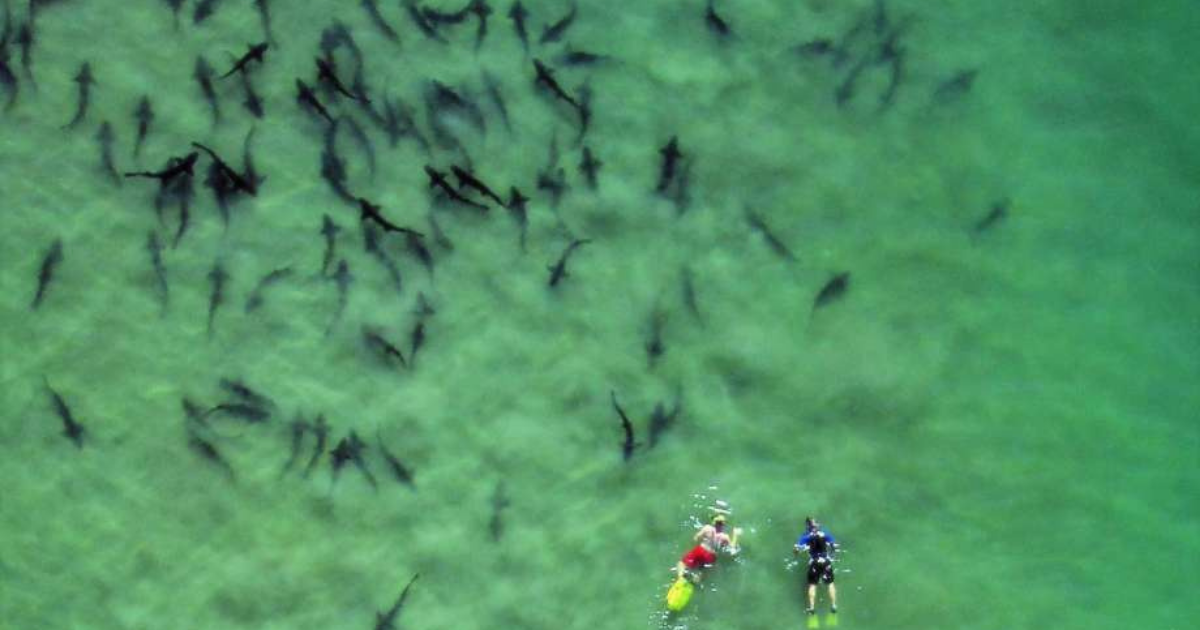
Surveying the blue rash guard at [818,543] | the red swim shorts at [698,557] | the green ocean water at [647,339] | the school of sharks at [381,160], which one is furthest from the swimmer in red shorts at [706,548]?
the school of sharks at [381,160]

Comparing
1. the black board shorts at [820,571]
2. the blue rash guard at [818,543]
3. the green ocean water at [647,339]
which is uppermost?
the green ocean water at [647,339]

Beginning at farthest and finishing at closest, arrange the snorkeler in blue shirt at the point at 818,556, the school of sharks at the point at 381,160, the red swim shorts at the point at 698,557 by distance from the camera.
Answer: the school of sharks at the point at 381,160
the red swim shorts at the point at 698,557
the snorkeler in blue shirt at the point at 818,556

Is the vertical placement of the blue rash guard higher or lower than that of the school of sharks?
lower

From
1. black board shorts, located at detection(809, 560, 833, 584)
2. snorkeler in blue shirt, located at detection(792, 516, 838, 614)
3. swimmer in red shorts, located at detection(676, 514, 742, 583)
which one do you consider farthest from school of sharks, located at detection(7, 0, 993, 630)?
black board shorts, located at detection(809, 560, 833, 584)

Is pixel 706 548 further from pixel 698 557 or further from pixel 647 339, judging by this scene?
pixel 647 339

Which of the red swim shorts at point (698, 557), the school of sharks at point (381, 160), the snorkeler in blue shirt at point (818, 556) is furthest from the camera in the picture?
the school of sharks at point (381, 160)

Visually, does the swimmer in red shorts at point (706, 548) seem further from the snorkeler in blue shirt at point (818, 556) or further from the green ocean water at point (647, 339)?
the snorkeler in blue shirt at point (818, 556)

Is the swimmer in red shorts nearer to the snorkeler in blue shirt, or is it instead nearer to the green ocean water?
the green ocean water

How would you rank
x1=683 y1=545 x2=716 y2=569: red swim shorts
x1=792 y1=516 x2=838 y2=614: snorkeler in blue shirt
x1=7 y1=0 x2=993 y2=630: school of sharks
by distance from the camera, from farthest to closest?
1. x1=7 y1=0 x2=993 y2=630: school of sharks
2. x1=683 y1=545 x2=716 y2=569: red swim shorts
3. x1=792 y1=516 x2=838 y2=614: snorkeler in blue shirt
